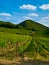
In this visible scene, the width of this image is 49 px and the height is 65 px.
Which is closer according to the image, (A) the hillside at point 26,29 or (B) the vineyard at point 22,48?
(B) the vineyard at point 22,48

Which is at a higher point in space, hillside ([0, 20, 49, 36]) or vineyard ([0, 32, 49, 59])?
hillside ([0, 20, 49, 36])

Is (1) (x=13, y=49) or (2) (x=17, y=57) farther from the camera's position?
(1) (x=13, y=49)

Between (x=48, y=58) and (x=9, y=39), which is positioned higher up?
(x=9, y=39)

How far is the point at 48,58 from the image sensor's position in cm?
7794

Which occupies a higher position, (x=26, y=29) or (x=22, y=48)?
(x=26, y=29)

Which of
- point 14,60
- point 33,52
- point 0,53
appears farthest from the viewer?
point 33,52

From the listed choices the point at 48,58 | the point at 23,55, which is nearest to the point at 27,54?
the point at 23,55

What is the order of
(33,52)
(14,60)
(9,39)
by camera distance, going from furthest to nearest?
(9,39)
(33,52)
(14,60)

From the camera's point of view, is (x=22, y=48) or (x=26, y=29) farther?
(x=26, y=29)

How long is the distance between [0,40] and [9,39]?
4237 millimetres

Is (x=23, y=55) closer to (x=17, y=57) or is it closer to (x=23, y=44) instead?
(x=17, y=57)

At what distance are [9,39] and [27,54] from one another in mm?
10960

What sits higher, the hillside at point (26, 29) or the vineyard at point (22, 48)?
the hillside at point (26, 29)

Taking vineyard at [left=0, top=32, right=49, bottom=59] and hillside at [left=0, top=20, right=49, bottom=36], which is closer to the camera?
vineyard at [left=0, top=32, right=49, bottom=59]
